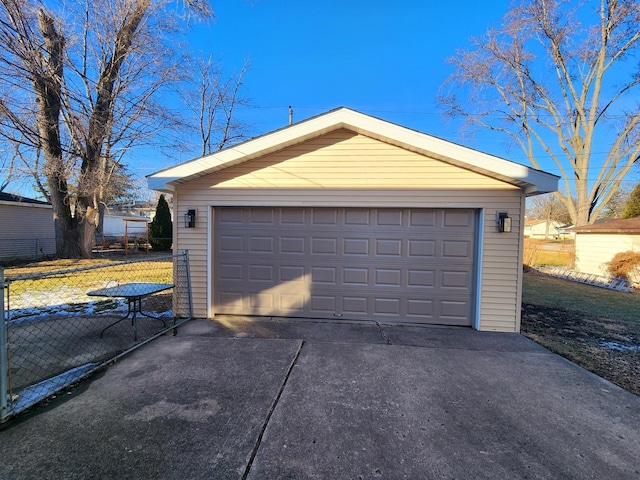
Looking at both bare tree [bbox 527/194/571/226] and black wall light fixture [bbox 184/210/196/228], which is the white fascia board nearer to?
black wall light fixture [bbox 184/210/196/228]

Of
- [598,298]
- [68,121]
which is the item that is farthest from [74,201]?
[598,298]

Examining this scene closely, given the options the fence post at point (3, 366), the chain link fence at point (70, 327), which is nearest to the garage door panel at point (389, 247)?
the chain link fence at point (70, 327)

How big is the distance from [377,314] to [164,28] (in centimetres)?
1362

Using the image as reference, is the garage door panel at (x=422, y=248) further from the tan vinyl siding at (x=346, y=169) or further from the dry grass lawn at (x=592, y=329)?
the dry grass lawn at (x=592, y=329)

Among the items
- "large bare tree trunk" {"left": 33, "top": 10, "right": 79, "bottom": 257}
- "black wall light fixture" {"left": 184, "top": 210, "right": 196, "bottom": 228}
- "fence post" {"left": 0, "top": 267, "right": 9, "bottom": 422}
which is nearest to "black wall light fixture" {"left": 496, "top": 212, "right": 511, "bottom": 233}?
"black wall light fixture" {"left": 184, "top": 210, "right": 196, "bottom": 228}

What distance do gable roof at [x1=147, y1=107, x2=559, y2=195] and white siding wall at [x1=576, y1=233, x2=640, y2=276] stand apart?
1116 centimetres

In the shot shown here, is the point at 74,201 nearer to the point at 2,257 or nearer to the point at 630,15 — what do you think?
the point at 2,257

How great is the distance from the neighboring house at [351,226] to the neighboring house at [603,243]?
36.8 ft

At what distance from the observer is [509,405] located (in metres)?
2.71

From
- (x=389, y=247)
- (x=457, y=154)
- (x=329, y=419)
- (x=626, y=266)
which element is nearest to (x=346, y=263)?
(x=389, y=247)

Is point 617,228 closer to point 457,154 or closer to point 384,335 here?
point 457,154

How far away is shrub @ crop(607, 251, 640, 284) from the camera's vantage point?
1048 cm

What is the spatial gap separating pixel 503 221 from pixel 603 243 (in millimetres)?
12169

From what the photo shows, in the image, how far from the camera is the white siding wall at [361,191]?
4676mm
